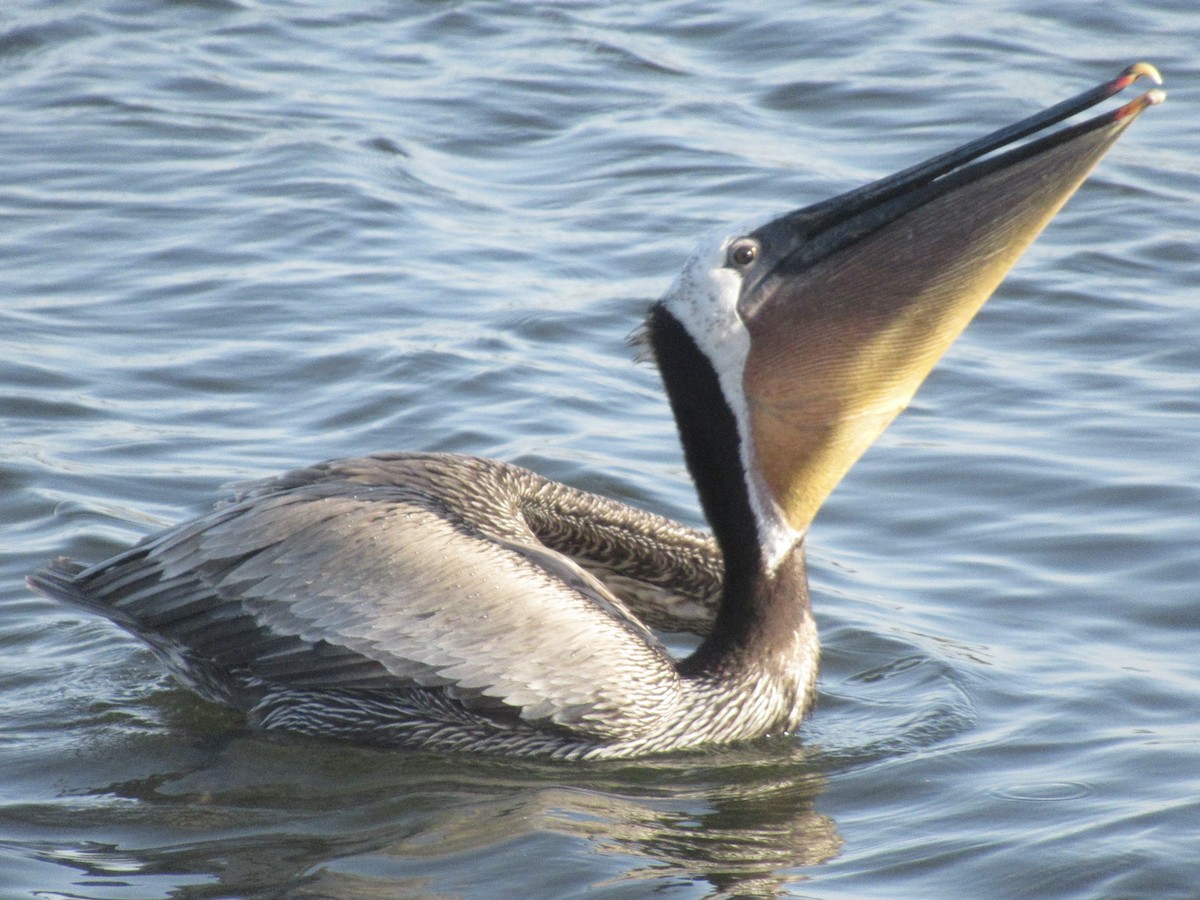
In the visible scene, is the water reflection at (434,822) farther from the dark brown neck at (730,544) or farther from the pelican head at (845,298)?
the pelican head at (845,298)

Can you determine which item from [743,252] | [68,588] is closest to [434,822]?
[68,588]

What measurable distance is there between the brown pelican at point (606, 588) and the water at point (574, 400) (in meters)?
0.16

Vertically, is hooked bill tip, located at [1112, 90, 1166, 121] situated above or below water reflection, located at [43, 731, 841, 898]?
above

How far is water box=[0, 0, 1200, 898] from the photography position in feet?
16.1

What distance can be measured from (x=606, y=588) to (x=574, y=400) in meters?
2.34

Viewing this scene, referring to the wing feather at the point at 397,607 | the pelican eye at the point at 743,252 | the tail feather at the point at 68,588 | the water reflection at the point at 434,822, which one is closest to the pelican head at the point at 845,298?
the pelican eye at the point at 743,252

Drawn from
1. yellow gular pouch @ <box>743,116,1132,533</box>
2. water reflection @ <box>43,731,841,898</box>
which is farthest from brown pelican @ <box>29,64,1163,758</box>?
water reflection @ <box>43,731,841,898</box>

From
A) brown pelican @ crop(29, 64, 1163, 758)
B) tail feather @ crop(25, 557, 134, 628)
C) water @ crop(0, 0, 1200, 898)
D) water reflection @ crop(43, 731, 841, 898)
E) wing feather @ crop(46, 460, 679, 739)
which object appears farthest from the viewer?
tail feather @ crop(25, 557, 134, 628)

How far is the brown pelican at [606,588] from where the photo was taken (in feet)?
16.7

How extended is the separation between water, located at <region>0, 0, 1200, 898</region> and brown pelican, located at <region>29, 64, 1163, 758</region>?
0.54 ft

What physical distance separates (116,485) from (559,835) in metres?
2.92

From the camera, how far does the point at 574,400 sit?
7.98 meters

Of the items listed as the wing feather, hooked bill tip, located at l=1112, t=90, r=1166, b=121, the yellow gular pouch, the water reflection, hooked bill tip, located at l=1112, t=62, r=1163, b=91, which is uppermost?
hooked bill tip, located at l=1112, t=62, r=1163, b=91

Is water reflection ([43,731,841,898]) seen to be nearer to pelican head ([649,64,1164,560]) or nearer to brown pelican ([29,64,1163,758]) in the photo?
brown pelican ([29,64,1163,758])
